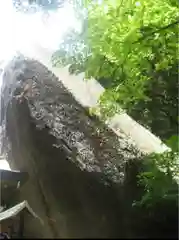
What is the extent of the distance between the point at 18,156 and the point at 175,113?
73cm

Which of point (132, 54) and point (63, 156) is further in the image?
point (63, 156)

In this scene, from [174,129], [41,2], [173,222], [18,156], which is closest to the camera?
[173,222]

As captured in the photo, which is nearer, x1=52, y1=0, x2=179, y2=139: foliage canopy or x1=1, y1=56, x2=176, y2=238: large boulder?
x1=1, y1=56, x2=176, y2=238: large boulder

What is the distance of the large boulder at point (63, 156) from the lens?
50.4 inches

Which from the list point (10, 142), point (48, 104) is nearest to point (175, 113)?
point (48, 104)

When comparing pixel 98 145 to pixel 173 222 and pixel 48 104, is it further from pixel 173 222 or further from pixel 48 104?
pixel 173 222

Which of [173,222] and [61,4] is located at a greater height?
[61,4]

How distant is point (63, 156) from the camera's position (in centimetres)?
165

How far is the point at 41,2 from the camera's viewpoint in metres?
1.75

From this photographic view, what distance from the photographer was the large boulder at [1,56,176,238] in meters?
1.28

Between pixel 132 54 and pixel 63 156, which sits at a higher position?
pixel 132 54

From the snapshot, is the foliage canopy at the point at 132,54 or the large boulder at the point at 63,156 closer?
the large boulder at the point at 63,156

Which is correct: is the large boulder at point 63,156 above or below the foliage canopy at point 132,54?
below

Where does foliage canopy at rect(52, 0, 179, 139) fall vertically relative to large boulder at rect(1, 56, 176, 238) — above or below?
above
